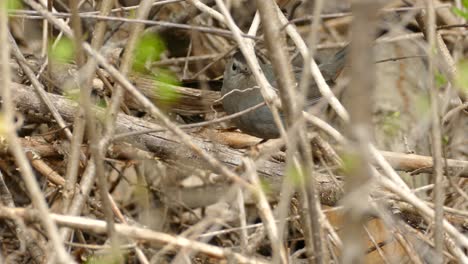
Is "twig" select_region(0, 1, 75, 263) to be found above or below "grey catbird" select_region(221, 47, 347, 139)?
above

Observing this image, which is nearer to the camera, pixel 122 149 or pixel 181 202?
pixel 122 149

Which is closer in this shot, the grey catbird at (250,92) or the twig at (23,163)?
the twig at (23,163)

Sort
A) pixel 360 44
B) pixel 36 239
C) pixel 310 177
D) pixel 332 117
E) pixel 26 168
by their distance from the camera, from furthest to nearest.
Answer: pixel 332 117 < pixel 36 239 < pixel 310 177 < pixel 26 168 < pixel 360 44

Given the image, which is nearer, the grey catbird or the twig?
the twig

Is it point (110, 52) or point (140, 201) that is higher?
point (110, 52)

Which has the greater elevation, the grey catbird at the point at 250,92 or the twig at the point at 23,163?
the twig at the point at 23,163

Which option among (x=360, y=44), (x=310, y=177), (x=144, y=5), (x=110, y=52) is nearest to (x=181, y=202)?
(x=110, y=52)

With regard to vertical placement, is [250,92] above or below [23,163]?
below

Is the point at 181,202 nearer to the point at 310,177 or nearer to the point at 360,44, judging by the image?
the point at 310,177
